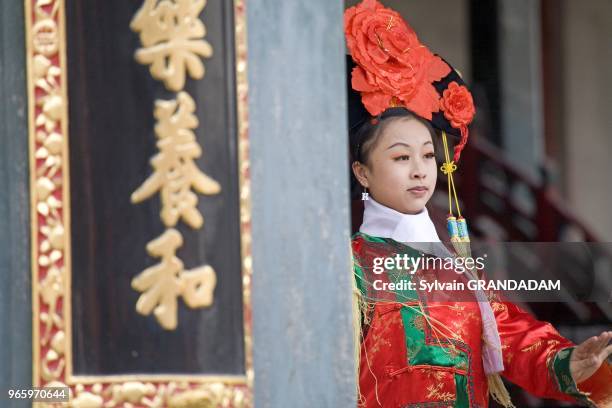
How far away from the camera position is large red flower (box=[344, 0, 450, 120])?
133 inches

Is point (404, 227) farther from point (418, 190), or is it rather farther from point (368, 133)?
point (368, 133)

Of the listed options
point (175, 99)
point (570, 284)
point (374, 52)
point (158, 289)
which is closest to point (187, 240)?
point (158, 289)

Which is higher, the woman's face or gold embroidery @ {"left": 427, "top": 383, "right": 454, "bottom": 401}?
the woman's face

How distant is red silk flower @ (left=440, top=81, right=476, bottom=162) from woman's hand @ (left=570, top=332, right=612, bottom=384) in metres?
0.66

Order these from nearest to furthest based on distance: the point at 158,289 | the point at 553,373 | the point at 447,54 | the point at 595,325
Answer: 1. the point at 158,289
2. the point at 553,373
3. the point at 595,325
4. the point at 447,54

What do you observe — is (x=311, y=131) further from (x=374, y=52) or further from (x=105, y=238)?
(x=374, y=52)

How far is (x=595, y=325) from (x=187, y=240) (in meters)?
2.39

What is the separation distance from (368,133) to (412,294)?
427mm

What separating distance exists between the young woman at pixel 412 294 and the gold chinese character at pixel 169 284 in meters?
0.96

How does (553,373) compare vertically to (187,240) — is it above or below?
below

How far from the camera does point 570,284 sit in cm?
345

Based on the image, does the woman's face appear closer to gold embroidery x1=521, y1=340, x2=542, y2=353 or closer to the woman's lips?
the woman's lips

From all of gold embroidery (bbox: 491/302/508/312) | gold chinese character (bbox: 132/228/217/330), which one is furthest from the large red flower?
gold chinese character (bbox: 132/228/217/330)

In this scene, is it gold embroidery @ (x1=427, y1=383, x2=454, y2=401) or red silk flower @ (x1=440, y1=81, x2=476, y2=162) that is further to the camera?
red silk flower @ (x1=440, y1=81, x2=476, y2=162)
